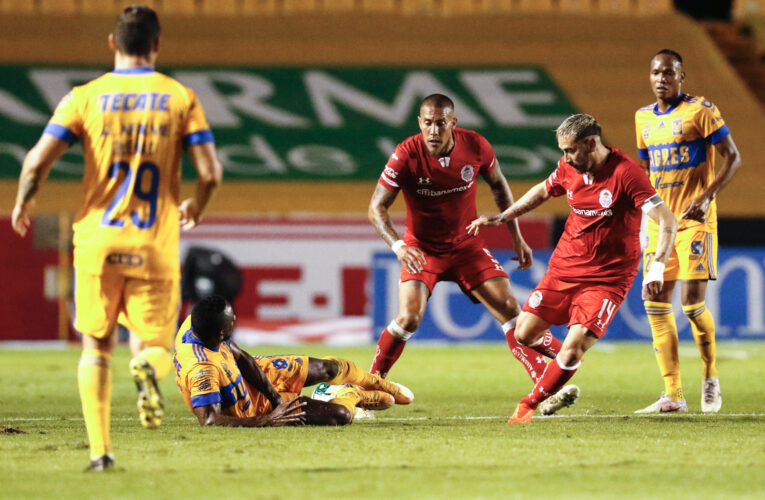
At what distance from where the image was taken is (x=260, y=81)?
18797mm

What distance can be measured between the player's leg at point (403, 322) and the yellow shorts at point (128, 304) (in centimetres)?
267

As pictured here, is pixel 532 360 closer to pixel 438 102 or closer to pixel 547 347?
pixel 547 347

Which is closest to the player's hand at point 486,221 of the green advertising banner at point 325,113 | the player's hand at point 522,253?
the player's hand at point 522,253

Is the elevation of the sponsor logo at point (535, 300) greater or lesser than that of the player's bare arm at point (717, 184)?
lesser

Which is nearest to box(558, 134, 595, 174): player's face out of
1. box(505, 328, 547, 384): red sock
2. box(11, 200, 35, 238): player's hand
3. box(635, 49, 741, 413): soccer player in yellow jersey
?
box(635, 49, 741, 413): soccer player in yellow jersey

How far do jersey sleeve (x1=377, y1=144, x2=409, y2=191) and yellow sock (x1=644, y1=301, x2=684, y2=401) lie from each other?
1869mm

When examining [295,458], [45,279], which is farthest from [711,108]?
[45,279]

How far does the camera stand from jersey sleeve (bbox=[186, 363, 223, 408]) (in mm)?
6441

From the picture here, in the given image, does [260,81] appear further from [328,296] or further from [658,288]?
[658,288]

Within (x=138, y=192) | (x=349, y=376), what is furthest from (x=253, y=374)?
(x=138, y=192)

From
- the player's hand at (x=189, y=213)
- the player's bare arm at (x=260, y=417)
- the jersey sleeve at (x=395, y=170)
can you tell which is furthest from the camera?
the jersey sleeve at (x=395, y=170)

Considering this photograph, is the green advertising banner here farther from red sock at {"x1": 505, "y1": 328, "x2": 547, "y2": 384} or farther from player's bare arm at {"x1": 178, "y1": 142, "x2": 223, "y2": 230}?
player's bare arm at {"x1": 178, "y1": 142, "x2": 223, "y2": 230}

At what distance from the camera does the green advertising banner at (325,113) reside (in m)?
17.6

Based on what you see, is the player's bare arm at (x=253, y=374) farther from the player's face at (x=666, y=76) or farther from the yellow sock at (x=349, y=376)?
the player's face at (x=666, y=76)
